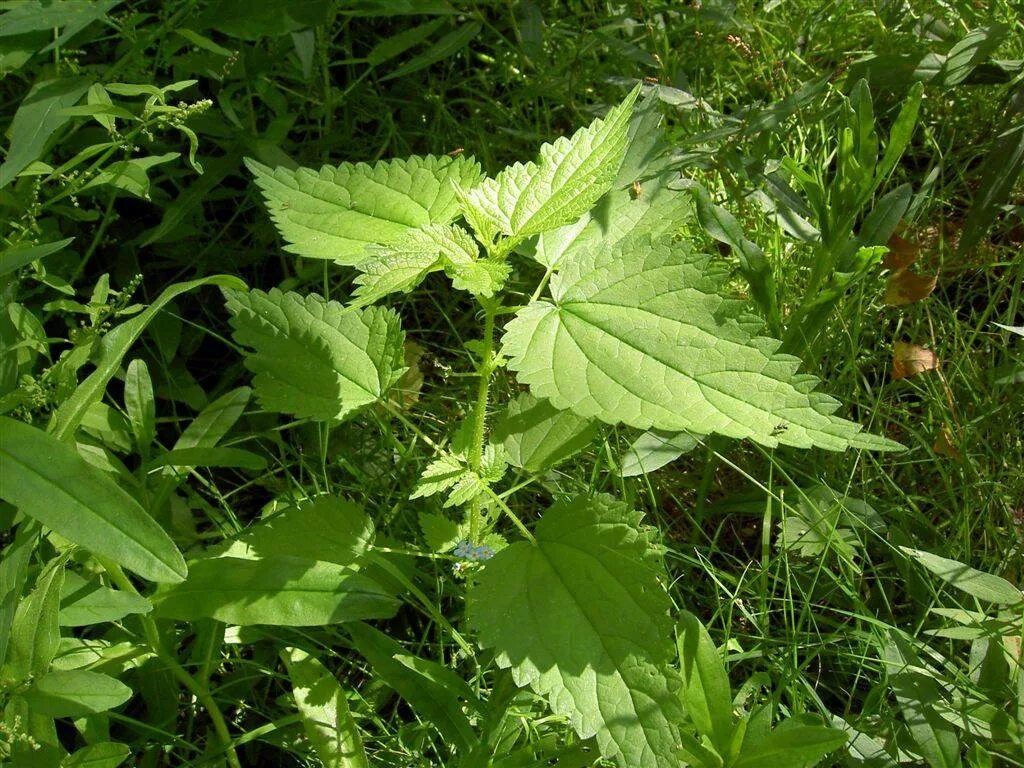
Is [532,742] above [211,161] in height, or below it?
below

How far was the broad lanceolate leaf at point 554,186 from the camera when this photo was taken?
1540mm

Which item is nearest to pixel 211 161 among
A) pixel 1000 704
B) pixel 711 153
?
pixel 711 153

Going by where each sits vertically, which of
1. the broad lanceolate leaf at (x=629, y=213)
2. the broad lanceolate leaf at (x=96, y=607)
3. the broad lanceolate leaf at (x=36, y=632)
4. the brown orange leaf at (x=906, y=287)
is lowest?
the brown orange leaf at (x=906, y=287)

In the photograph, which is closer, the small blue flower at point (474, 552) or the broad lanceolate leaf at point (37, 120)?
the small blue flower at point (474, 552)

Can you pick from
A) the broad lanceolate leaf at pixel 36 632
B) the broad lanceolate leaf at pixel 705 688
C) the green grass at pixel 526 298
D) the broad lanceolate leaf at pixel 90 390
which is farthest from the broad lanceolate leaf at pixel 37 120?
the broad lanceolate leaf at pixel 705 688

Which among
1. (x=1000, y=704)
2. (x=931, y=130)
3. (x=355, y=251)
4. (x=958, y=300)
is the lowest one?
(x=1000, y=704)

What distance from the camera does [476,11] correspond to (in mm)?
2613

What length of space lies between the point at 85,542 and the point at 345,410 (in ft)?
1.64

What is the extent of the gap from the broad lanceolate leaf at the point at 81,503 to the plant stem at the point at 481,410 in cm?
49

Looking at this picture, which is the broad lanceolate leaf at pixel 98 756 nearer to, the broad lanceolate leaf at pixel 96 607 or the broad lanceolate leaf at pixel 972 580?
the broad lanceolate leaf at pixel 96 607

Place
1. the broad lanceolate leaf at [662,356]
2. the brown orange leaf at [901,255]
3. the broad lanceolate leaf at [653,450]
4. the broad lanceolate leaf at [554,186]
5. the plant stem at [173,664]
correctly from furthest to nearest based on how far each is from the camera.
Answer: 1. the brown orange leaf at [901,255]
2. the broad lanceolate leaf at [653,450]
3. the plant stem at [173,664]
4. the broad lanceolate leaf at [554,186]
5. the broad lanceolate leaf at [662,356]

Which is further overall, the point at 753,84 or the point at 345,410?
the point at 753,84

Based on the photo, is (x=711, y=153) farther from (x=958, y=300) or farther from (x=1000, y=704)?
(x=1000, y=704)

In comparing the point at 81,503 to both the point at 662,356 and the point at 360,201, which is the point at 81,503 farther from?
the point at 662,356
